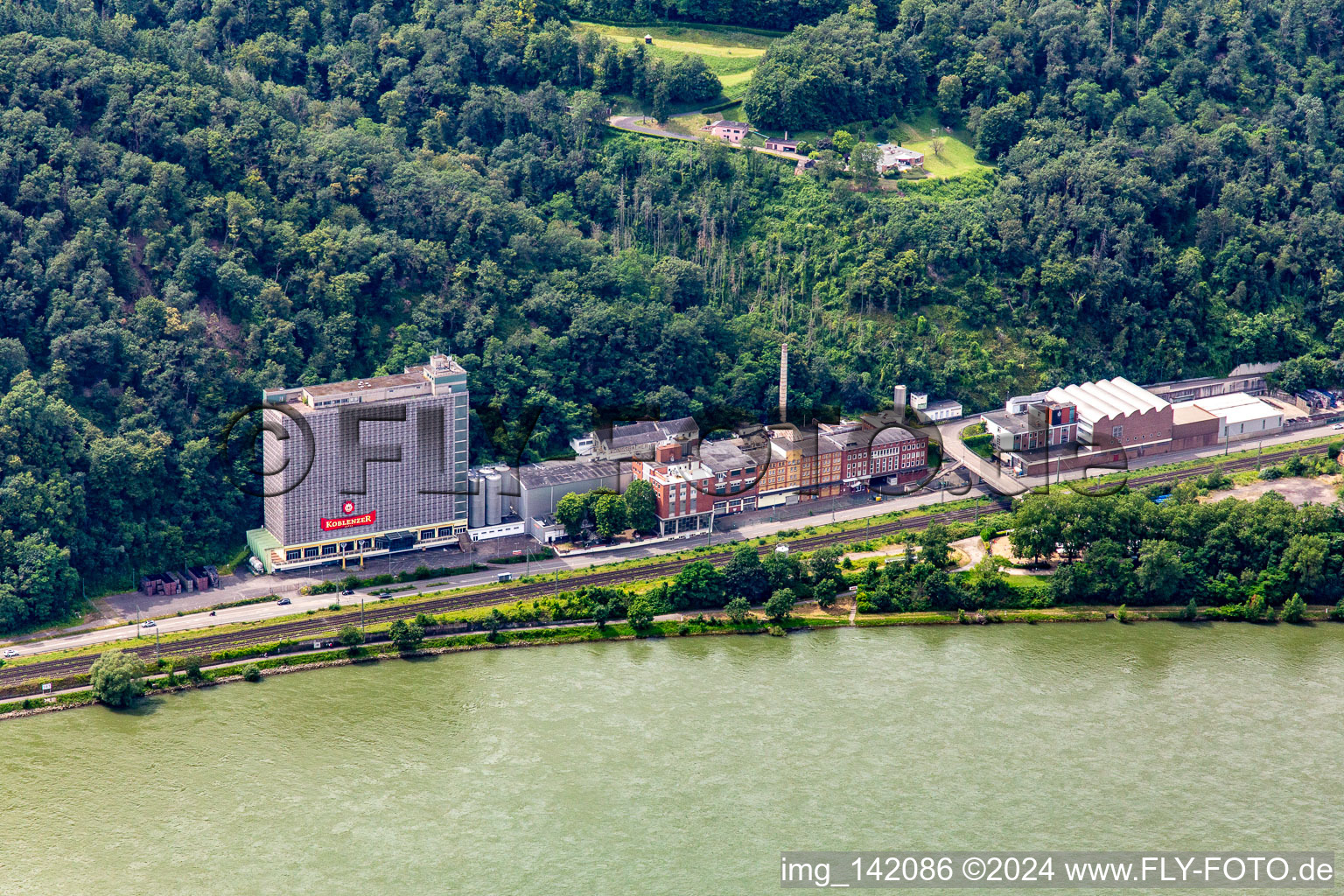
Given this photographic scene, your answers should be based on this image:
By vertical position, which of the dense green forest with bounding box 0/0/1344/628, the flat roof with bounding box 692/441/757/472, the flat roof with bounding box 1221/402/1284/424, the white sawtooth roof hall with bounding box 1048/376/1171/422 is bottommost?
the flat roof with bounding box 692/441/757/472

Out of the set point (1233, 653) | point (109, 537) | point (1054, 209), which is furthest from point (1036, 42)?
point (109, 537)

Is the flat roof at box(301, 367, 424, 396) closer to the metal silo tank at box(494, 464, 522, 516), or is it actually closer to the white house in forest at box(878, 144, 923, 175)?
the metal silo tank at box(494, 464, 522, 516)

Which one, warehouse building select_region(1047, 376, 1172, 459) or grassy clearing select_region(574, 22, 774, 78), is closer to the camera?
warehouse building select_region(1047, 376, 1172, 459)

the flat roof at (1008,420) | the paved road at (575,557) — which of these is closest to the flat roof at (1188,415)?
the paved road at (575,557)

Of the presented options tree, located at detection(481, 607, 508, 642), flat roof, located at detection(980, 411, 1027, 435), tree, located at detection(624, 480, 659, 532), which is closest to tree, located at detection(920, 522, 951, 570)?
tree, located at detection(624, 480, 659, 532)

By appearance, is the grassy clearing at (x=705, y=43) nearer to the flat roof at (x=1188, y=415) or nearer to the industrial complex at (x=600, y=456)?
the industrial complex at (x=600, y=456)

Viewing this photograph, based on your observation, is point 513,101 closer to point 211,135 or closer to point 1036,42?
point 211,135
